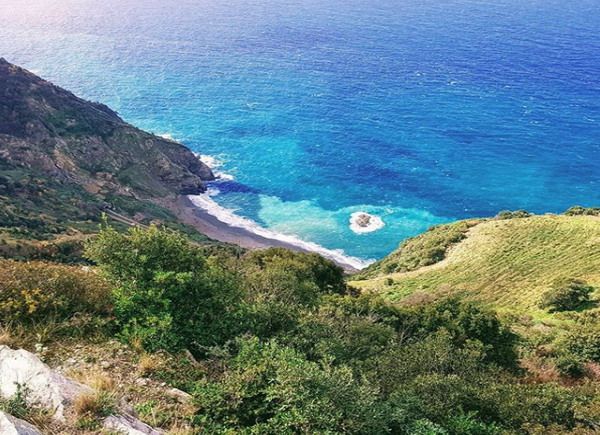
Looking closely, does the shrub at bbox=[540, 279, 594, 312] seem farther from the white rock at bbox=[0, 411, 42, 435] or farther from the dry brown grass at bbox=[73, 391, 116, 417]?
the white rock at bbox=[0, 411, 42, 435]

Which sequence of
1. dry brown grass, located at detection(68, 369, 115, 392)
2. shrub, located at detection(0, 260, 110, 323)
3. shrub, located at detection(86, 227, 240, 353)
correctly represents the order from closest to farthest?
dry brown grass, located at detection(68, 369, 115, 392) < shrub, located at detection(0, 260, 110, 323) < shrub, located at detection(86, 227, 240, 353)

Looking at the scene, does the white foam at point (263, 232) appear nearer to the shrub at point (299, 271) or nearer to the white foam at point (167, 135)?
the white foam at point (167, 135)

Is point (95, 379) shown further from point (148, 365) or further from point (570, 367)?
point (570, 367)

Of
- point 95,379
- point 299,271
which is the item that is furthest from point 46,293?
point 299,271

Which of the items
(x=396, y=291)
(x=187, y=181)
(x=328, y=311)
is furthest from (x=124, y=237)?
(x=187, y=181)

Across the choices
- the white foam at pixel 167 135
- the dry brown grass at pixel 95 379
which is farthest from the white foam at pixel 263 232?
the dry brown grass at pixel 95 379

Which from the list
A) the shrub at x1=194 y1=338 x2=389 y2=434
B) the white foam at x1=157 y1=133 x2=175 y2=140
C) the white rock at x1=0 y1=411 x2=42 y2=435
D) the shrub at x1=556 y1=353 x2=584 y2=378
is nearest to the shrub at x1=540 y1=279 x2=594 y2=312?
the shrub at x1=556 y1=353 x2=584 y2=378
